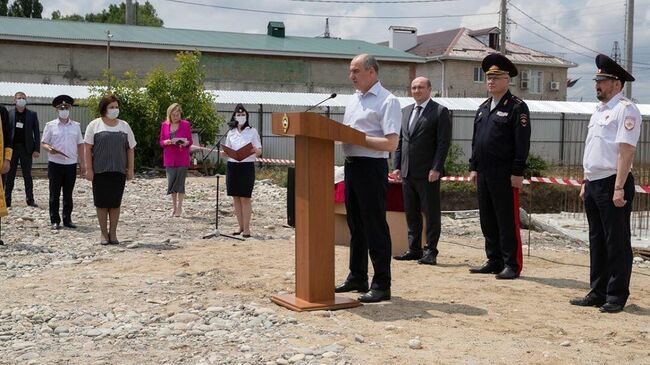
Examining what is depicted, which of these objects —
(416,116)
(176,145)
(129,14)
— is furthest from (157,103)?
(129,14)

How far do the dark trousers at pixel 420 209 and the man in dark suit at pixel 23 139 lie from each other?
293 inches

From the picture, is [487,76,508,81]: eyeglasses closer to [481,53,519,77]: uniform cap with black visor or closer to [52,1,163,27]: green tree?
[481,53,519,77]: uniform cap with black visor

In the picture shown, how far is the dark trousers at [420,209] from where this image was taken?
8.75m

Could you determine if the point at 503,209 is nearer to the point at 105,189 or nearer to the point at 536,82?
the point at 105,189

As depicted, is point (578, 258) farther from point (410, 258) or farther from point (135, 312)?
point (135, 312)

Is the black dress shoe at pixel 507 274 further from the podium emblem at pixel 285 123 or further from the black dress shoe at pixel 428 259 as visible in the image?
the podium emblem at pixel 285 123

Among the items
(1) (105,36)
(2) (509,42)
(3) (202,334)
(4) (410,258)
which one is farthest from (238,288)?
(2) (509,42)

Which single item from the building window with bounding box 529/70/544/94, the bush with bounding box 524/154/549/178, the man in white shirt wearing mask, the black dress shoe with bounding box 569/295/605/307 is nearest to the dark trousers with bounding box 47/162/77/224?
the man in white shirt wearing mask

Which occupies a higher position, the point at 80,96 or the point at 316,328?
the point at 80,96

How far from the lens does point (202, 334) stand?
547 centimetres

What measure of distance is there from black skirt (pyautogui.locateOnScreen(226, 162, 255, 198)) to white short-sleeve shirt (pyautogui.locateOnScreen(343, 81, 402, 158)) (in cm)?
446

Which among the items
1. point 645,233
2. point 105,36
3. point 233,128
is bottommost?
point 645,233

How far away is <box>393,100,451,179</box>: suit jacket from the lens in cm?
870

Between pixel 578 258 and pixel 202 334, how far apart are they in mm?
5706
